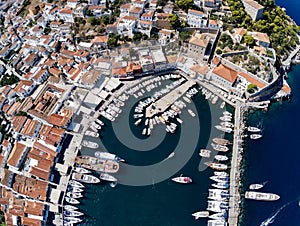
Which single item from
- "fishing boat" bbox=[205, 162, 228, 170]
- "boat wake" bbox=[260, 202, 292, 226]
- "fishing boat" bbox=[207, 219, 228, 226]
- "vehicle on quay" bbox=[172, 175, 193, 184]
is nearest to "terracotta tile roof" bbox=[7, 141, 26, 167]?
"vehicle on quay" bbox=[172, 175, 193, 184]

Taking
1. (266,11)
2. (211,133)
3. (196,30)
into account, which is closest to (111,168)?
(211,133)

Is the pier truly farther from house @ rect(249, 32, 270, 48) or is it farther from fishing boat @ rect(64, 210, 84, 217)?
fishing boat @ rect(64, 210, 84, 217)

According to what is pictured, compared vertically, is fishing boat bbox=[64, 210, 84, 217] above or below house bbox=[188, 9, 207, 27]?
below

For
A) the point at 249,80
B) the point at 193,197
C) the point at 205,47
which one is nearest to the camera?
the point at 193,197

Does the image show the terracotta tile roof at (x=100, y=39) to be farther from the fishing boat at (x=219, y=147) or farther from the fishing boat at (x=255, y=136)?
the fishing boat at (x=255, y=136)

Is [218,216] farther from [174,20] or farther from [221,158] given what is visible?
[174,20]

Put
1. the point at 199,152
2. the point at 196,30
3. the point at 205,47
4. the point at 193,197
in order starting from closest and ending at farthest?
the point at 193,197
the point at 199,152
the point at 205,47
the point at 196,30

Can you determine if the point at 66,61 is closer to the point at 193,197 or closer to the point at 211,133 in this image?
the point at 211,133
